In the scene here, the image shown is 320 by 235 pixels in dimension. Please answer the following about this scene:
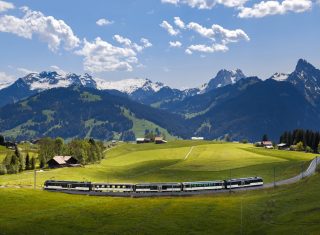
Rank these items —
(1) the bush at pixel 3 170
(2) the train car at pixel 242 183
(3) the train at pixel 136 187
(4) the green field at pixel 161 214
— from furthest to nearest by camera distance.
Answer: (1) the bush at pixel 3 170 < (2) the train car at pixel 242 183 < (3) the train at pixel 136 187 < (4) the green field at pixel 161 214

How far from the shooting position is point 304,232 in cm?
7738

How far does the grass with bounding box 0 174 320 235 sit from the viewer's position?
8706 cm

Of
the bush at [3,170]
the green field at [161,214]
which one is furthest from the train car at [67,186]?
the bush at [3,170]

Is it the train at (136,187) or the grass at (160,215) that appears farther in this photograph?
the train at (136,187)

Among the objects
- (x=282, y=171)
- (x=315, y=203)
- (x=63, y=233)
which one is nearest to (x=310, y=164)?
(x=282, y=171)

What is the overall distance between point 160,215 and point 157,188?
41826 millimetres

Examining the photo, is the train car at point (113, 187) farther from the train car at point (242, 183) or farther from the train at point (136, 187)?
the train car at point (242, 183)

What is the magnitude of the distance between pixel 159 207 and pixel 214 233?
28391 millimetres

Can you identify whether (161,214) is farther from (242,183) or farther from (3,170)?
(3,170)

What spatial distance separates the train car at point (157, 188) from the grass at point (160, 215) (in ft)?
59.6

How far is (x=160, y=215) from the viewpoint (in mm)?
101188

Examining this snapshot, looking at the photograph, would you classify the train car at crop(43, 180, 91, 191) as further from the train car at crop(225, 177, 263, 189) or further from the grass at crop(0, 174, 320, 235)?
the train car at crop(225, 177, 263, 189)

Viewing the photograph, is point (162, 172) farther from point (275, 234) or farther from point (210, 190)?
point (275, 234)

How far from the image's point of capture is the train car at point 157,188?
469 feet
